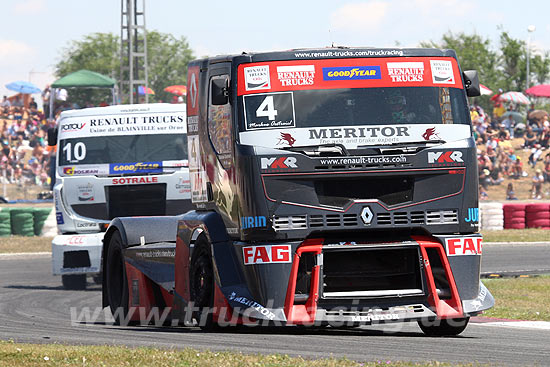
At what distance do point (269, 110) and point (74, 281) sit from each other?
1001cm

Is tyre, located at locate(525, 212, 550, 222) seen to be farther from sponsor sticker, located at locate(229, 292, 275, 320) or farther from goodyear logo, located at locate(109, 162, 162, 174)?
sponsor sticker, located at locate(229, 292, 275, 320)

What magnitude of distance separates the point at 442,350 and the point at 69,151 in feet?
35.1

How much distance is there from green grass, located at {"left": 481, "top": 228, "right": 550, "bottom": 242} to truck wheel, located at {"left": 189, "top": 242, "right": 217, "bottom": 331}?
753 inches

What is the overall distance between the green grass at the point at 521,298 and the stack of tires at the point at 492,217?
38.2 ft

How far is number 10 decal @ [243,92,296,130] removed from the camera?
10047mm

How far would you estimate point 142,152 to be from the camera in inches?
714

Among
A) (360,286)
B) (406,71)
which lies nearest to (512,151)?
(406,71)

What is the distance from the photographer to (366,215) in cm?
994

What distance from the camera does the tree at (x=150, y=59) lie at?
8712cm

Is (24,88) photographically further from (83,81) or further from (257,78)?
(257,78)

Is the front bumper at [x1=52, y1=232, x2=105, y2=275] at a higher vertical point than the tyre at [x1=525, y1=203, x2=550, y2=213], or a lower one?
lower

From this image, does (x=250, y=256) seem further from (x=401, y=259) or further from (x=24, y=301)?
(x=24, y=301)

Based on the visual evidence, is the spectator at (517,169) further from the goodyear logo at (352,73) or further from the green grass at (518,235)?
the goodyear logo at (352,73)

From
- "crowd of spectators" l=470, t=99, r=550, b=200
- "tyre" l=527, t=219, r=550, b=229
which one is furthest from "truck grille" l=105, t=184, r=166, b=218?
"crowd of spectators" l=470, t=99, r=550, b=200
